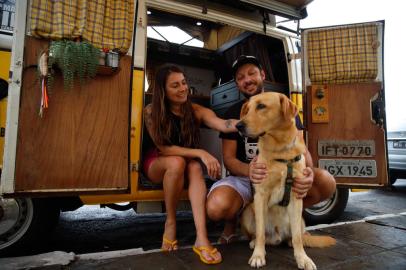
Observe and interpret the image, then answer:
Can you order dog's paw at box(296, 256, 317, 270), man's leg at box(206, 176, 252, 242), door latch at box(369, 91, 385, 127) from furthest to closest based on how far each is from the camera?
door latch at box(369, 91, 385, 127)
man's leg at box(206, 176, 252, 242)
dog's paw at box(296, 256, 317, 270)

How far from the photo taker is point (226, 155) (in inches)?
103

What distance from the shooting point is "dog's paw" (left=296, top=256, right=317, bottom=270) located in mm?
1876

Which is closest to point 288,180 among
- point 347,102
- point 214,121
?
point 214,121

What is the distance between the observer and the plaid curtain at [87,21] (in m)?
2.08

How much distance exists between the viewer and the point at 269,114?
6.90 feet

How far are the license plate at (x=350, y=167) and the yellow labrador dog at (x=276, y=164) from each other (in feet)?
3.99

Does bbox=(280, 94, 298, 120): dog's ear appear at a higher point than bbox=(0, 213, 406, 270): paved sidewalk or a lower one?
higher

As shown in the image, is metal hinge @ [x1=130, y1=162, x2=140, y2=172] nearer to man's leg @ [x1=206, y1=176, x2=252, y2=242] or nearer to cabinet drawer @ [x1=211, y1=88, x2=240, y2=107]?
man's leg @ [x1=206, y1=176, x2=252, y2=242]

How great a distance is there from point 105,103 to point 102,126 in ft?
0.61

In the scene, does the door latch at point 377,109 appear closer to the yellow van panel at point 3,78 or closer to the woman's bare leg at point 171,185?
the woman's bare leg at point 171,185

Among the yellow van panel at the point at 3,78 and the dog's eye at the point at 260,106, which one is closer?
the dog's eye at the point at 260,106

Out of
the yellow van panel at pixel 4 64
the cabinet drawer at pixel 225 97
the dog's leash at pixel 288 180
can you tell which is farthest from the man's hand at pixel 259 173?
the yellow van panel at pixel 4 64

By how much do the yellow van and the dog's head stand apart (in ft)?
3.30

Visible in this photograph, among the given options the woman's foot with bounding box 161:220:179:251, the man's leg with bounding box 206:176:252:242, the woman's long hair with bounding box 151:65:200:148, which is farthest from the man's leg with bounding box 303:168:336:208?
the woman's foot with bounding box 161:220:179:251
